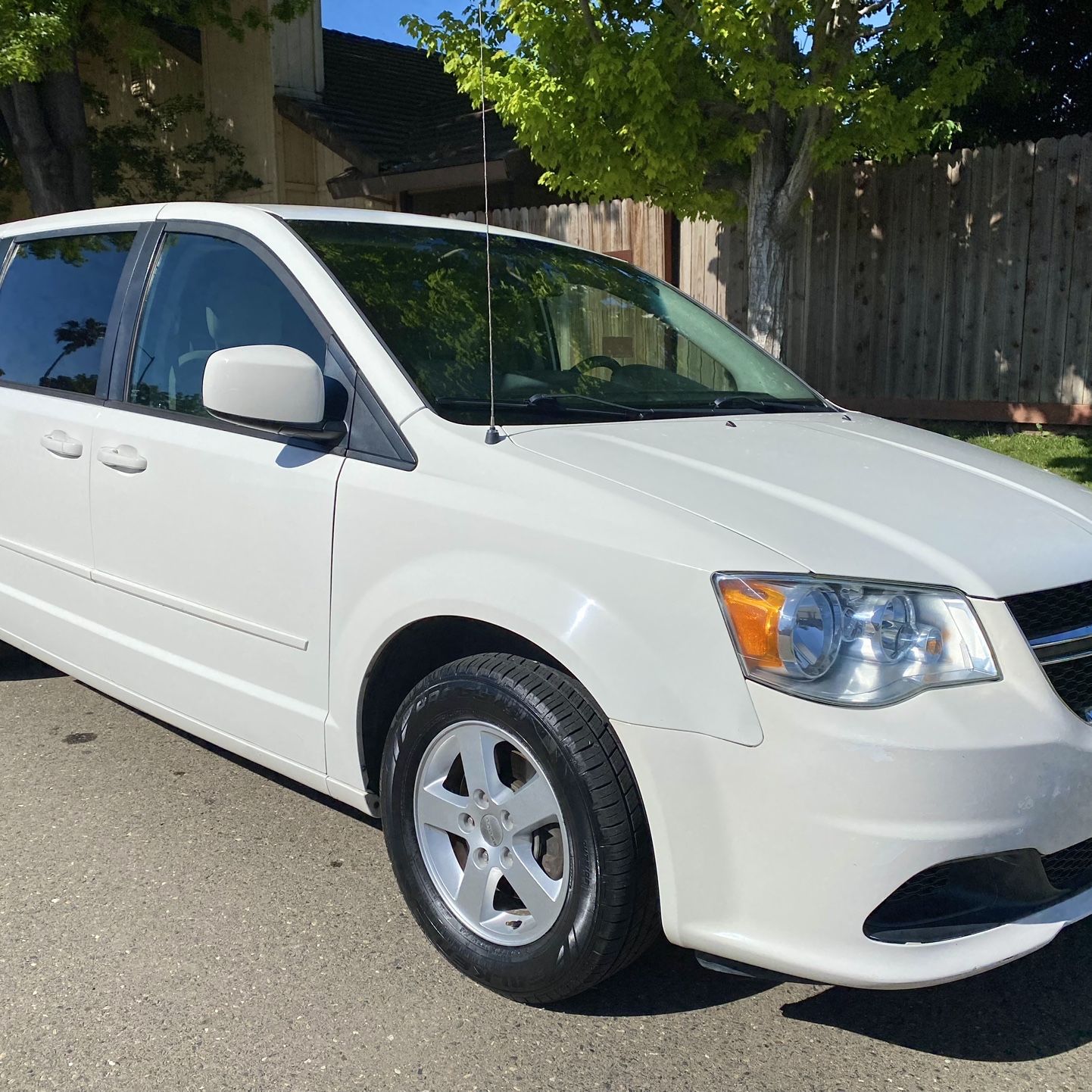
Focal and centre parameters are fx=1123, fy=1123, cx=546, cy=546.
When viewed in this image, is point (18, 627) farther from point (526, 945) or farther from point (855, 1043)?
point (855, 1043)

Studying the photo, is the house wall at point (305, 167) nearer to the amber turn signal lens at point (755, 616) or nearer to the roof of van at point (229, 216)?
the roof of van at point (229, 216)

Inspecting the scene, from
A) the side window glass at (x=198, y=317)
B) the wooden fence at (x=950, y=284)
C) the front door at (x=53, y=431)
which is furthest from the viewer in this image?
the wooden fence at (x=950, y=284)

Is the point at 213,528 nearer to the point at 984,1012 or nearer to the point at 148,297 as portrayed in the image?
the point at 148,297

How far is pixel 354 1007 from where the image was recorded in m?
2.54

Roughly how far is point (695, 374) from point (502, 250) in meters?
0.75

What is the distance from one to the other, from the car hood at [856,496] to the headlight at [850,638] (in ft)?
0.14

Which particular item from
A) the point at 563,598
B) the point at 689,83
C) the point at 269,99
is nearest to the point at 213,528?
the point at 563,598

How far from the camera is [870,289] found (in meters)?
9.84

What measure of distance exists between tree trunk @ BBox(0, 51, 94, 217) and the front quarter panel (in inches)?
487

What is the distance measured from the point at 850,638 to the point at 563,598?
0.57 m

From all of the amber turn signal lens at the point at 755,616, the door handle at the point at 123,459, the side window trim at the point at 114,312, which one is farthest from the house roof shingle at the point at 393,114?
the amber turn signal lens at the point at 755,616

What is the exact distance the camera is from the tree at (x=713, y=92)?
6980 mm

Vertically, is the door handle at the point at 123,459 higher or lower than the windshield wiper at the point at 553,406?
lower

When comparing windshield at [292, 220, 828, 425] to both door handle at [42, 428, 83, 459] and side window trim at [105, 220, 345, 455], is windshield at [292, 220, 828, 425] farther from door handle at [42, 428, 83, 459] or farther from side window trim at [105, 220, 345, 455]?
door handle at [42, 428, 83, 459]
